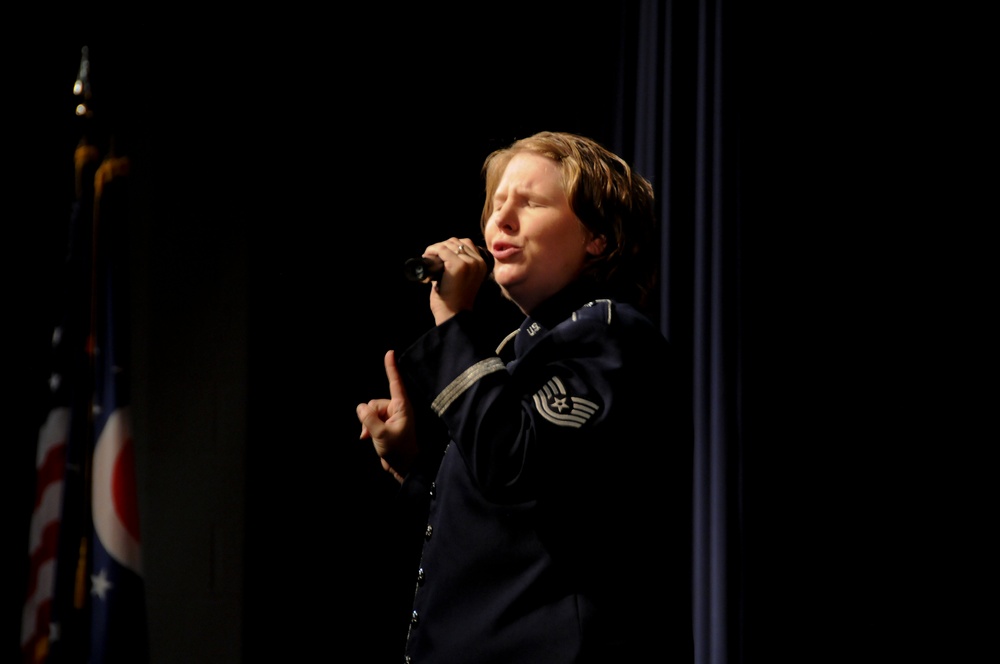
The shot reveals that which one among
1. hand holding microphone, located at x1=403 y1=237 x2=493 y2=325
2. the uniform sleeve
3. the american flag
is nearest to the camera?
the uniform sleeve

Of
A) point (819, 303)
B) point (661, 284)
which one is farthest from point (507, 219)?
point (819, 303)

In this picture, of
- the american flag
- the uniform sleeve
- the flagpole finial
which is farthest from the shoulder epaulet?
the flagpole finial

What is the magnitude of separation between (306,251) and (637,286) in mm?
986

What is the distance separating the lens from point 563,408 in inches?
36.0

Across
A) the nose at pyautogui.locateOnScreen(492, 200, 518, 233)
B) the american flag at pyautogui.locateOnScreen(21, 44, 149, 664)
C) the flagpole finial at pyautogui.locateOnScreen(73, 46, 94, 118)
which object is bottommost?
the american flag at pyautogui.locateOnScreen(21, 44, 149, 664)

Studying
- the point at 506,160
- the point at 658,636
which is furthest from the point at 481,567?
the point at 506,160

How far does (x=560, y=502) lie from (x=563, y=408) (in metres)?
0.11

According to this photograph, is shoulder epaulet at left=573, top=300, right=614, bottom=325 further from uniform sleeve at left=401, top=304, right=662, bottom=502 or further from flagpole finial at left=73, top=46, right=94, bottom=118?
flagpole finial at left=73, top=46, right=94, bottom=118

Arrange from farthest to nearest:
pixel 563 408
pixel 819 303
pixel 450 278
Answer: pixel 819 303 < pixel 450 278 < pixel 563 408

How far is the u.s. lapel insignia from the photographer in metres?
0.91

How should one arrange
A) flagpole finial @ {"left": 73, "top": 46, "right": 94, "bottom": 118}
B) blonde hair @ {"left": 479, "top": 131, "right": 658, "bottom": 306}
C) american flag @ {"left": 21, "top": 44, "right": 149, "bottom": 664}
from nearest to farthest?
blonde hair @ {"left": 479, "top": 131, "right": 658, "bottom": 306}
american flag @ {"left": 21, "top": 44, "right": 149, "bottom": 664}
flagpole finial @ {"left": 73, "top": 46, "right": 94, "bottom": 118}

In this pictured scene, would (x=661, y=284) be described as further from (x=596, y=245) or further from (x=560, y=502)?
(x=560, y=502)

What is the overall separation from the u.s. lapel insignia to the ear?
25 centimetres

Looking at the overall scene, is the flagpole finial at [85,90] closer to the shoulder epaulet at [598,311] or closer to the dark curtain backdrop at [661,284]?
A: the dark curtain backdrop at [661,284]
